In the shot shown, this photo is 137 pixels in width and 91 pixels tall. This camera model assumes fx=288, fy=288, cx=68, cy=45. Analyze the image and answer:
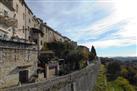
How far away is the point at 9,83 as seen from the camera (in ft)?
83.3

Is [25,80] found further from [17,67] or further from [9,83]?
[9,83]

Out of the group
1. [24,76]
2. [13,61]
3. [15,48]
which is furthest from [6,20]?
[13,61]

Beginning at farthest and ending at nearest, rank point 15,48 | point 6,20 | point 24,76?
point 6,20
point 24,76
point 15,48

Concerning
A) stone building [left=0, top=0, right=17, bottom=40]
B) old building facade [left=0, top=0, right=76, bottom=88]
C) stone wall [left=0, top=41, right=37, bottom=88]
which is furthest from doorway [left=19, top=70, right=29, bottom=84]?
stone building [left=0, top=0, right=17, bottom=40]

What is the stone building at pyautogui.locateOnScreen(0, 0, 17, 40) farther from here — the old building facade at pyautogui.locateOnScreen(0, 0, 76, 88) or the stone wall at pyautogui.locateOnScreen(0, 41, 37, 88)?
the stone wall at pyautogui.locateOnScreen(0, 41, 37, 88)

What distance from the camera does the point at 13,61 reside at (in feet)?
88.5

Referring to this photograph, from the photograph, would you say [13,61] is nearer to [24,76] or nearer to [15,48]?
[15,48]

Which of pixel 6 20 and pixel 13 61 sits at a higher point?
pixel 6 20

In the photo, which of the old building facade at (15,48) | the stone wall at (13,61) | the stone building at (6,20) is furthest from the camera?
the stone building at (6,20)

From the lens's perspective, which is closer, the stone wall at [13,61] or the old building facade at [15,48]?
the stone wall at [13,61]

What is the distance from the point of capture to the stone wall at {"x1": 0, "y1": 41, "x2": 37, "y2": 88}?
24.5 meters

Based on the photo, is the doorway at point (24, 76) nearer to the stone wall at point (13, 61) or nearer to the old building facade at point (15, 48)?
the old building facade at point (15, 48)

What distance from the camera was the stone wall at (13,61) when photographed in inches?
966

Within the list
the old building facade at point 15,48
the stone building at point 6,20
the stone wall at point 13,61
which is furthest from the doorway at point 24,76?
the stone building at point 6,20
